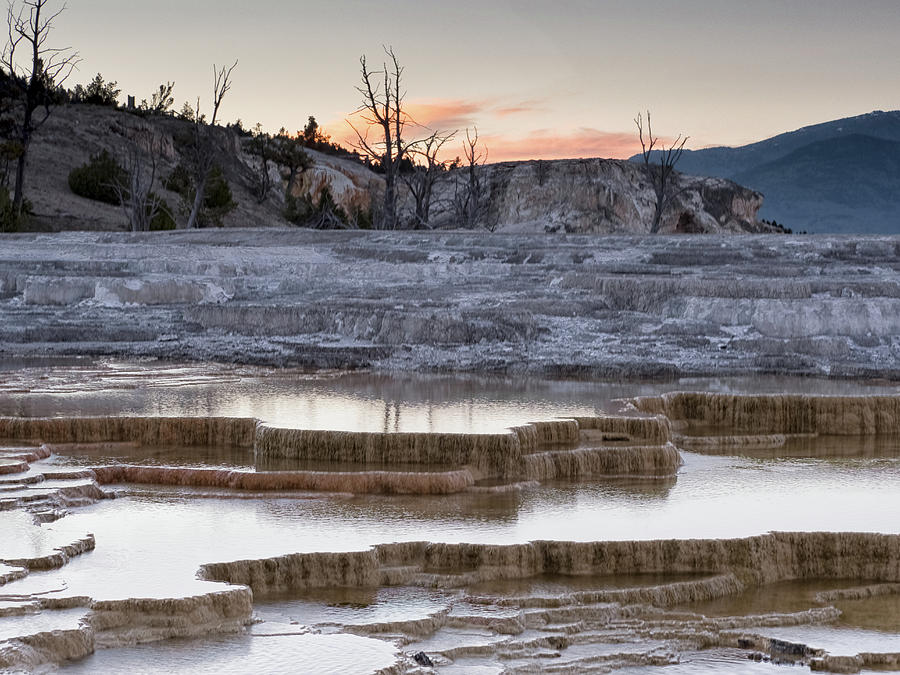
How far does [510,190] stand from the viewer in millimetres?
46000

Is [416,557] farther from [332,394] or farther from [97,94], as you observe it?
[97,94]

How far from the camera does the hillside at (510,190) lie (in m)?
43.3

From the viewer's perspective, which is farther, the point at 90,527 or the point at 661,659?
the point at 90,527

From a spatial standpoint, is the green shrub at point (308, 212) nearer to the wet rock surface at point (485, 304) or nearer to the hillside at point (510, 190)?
the hillside at point (510, 190)

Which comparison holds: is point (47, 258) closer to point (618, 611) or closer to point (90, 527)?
point (90, 527)

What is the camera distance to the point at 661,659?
650 cm

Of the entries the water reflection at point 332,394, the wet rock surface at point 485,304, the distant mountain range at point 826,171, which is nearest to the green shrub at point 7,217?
the wet rock surface at point 485,304

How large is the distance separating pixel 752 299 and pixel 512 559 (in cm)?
A: 1014

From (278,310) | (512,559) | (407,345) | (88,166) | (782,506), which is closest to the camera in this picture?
(512,559)

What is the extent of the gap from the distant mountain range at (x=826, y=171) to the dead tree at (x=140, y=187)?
70.8 m

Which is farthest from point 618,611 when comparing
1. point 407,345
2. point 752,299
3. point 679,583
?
point 752,299

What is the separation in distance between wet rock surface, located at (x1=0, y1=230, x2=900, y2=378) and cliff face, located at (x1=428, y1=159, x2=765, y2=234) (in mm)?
22686

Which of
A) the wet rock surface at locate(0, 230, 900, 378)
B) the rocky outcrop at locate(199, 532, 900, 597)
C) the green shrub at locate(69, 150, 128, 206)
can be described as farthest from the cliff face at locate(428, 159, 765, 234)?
the rocky outcrop at locate(199, 532, 900, 597)

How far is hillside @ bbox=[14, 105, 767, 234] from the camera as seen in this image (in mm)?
43344
